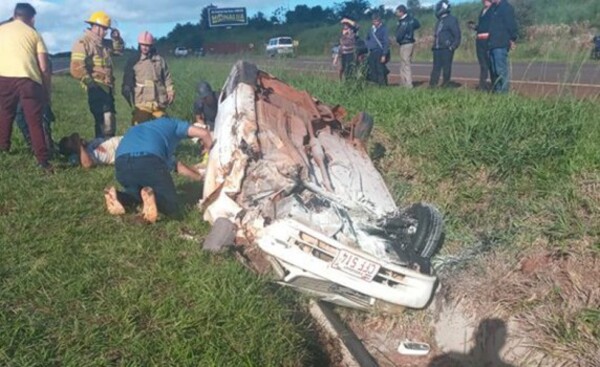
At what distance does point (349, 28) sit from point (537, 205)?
8046mm

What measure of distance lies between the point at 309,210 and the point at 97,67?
4766mm

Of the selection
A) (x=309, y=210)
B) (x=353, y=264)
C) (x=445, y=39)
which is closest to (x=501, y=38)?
(x=445, y=39)

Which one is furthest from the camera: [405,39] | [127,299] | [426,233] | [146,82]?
[405,39]

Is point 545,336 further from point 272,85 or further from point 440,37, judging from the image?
Result: point 440,37

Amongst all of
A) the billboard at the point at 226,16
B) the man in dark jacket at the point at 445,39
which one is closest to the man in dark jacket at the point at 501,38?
the man in dark jacket at the point at 445,39

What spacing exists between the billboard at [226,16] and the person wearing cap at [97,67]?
151 ft

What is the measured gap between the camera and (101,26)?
24.8ft

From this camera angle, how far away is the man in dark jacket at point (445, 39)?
32.9ft

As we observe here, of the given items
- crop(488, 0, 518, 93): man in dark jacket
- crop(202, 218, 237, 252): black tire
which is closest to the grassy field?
crop(202, 218, 237, 252): black tire

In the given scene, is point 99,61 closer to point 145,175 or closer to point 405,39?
point 145,175

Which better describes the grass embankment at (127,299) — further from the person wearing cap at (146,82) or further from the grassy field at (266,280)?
the person wearing cap at (146,82)

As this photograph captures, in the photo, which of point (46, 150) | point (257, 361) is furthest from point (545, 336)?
point (46, 150)

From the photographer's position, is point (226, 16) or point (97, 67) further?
point (226, 16)

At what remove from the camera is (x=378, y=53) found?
1143 cm
